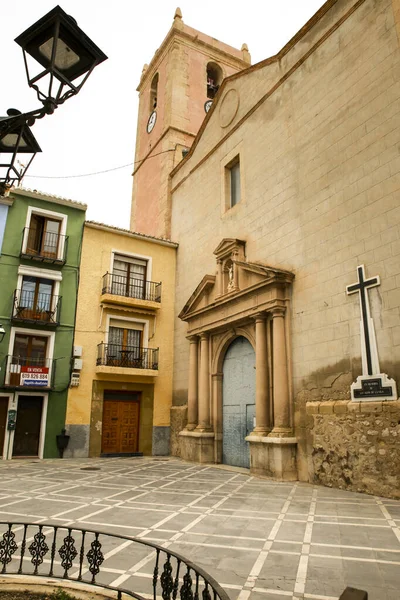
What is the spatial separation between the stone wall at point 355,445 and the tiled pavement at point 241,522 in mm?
353

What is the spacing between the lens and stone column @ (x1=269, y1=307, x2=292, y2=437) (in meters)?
10.7

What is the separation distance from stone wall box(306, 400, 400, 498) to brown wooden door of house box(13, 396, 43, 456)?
31.2 feet

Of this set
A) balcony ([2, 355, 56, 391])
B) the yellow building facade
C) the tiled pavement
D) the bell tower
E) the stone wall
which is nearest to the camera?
the tiled pavement

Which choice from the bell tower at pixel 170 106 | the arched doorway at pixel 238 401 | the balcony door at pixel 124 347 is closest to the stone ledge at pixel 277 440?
the arched doorway at pixel 238 401

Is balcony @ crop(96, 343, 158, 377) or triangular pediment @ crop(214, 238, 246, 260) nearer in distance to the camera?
triangular pediment @ crop(214, 238, 246, 260)

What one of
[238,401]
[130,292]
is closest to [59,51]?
[238,401]

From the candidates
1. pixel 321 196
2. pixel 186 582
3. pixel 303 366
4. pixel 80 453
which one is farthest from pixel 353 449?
pixel 80 453

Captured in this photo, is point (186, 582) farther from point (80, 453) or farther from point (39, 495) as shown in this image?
point (80, 453)

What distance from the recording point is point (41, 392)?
1477cm

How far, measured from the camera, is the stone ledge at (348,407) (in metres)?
8.34

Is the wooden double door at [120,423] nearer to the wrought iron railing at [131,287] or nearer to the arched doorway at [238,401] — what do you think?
the wrought iron railing at [131,287]

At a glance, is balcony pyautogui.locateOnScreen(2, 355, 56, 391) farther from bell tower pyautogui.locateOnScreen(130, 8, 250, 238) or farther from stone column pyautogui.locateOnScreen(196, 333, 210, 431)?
bell tower pyautogui.locateOnScreen(130, 8, 250, 238)

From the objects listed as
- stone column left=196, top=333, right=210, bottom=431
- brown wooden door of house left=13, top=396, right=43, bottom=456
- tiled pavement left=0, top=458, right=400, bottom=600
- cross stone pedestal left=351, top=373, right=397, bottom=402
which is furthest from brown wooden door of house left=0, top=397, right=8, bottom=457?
cross stone pedestal left=351, top=373, right=397, bottom=402

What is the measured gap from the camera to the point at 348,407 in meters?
9.15
